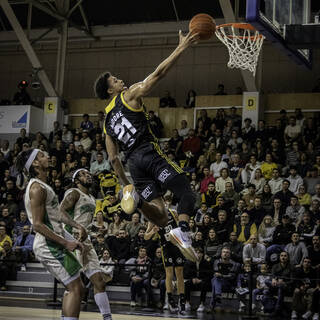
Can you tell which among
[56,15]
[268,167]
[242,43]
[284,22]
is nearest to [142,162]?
[284,22]

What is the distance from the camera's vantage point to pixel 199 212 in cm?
1448

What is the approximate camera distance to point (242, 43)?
430 inches

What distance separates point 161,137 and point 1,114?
5704mm

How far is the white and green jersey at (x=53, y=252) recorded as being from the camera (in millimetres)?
6332

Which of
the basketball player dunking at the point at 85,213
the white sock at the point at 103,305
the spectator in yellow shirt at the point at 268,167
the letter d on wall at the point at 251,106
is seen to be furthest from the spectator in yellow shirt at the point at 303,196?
the white sock at the point at 103,305

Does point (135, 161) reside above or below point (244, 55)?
below

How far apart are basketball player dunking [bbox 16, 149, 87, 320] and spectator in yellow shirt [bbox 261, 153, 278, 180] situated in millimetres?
9439

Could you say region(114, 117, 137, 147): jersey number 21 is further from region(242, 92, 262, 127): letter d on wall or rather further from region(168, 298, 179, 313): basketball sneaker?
region(242, 92, 262, 127): letter d on wall

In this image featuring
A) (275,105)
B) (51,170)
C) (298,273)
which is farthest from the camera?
(275,105)

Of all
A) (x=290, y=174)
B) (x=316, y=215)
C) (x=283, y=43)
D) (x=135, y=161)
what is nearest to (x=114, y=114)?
(x=135, y=161)

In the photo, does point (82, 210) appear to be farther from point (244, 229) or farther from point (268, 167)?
point (268, 167)

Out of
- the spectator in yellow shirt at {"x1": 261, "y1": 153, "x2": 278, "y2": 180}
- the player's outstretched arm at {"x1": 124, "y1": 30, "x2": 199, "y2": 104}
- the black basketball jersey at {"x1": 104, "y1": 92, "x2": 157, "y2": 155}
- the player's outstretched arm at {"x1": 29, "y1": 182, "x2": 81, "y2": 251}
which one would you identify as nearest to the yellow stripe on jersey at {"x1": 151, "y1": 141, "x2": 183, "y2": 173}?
the black basketball jersey at {"x1": 104, "y1": 92, "x2": 157, "y2": 155}

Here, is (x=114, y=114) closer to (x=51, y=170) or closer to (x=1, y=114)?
(x=51, y=170)

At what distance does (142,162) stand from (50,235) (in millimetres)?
1233
